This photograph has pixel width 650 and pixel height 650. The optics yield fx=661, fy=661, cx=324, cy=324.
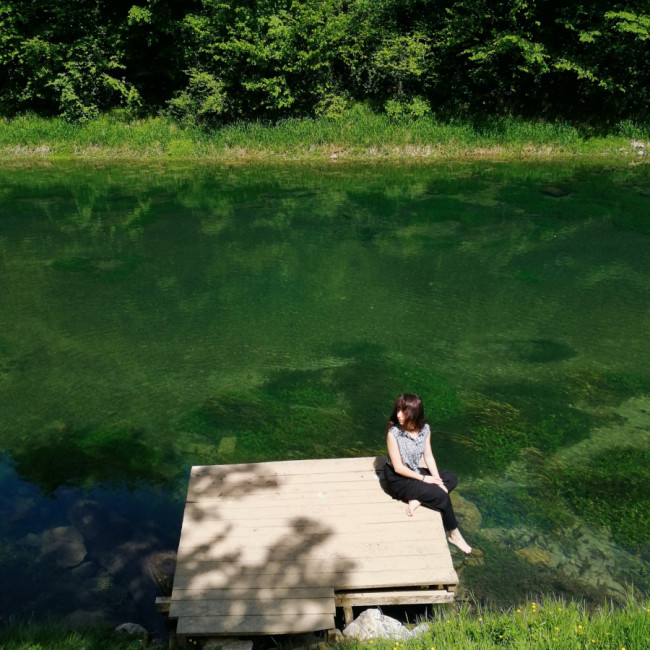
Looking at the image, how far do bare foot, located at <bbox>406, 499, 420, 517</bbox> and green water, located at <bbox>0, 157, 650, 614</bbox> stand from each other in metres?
0.64

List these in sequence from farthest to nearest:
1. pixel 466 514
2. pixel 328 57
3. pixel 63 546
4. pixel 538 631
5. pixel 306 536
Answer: pixel 328 57, pixel 466 514, pixel 63 546, pixel 306 536, pixel 538 631

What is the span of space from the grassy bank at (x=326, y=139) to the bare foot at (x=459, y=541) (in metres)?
14.4

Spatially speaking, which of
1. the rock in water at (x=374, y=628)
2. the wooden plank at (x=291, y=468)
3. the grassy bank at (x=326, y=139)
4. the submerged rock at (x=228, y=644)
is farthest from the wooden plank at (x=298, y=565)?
the grassy bank at (x=326, y=139)

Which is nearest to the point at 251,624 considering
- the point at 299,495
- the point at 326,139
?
the point at 299,495

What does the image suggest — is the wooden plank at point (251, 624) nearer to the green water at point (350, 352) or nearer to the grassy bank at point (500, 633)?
the grassy bank at point (500, 633)

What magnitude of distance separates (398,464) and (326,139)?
14.9 metres

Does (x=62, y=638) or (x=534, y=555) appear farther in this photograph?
(x=534, y=555)

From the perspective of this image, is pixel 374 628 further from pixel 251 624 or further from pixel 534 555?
pixel 534 555

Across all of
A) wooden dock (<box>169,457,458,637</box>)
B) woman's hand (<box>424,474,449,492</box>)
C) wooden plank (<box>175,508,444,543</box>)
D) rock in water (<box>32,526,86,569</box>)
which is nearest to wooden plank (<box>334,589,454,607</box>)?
wooden dock (<box>169,457,458,637</box>)

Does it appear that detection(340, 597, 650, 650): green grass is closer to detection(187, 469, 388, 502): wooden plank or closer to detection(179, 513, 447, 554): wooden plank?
detection(179, 513, 447, 554): wooden plank

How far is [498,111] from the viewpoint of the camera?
61.4ft

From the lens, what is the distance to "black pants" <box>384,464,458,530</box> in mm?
4527

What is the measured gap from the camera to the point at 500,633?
367 centimetres

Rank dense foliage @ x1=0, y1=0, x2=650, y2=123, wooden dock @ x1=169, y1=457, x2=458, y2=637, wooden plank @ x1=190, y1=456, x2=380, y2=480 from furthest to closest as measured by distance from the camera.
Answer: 1. dense foliage @ x1=0, y1=0, x2=650, y2=123
2. wooden plank @ x1=190, y1=456, x2=380, y2=480
3. wooden dock @ x1=169, y1=457, x2=458, y2=637
